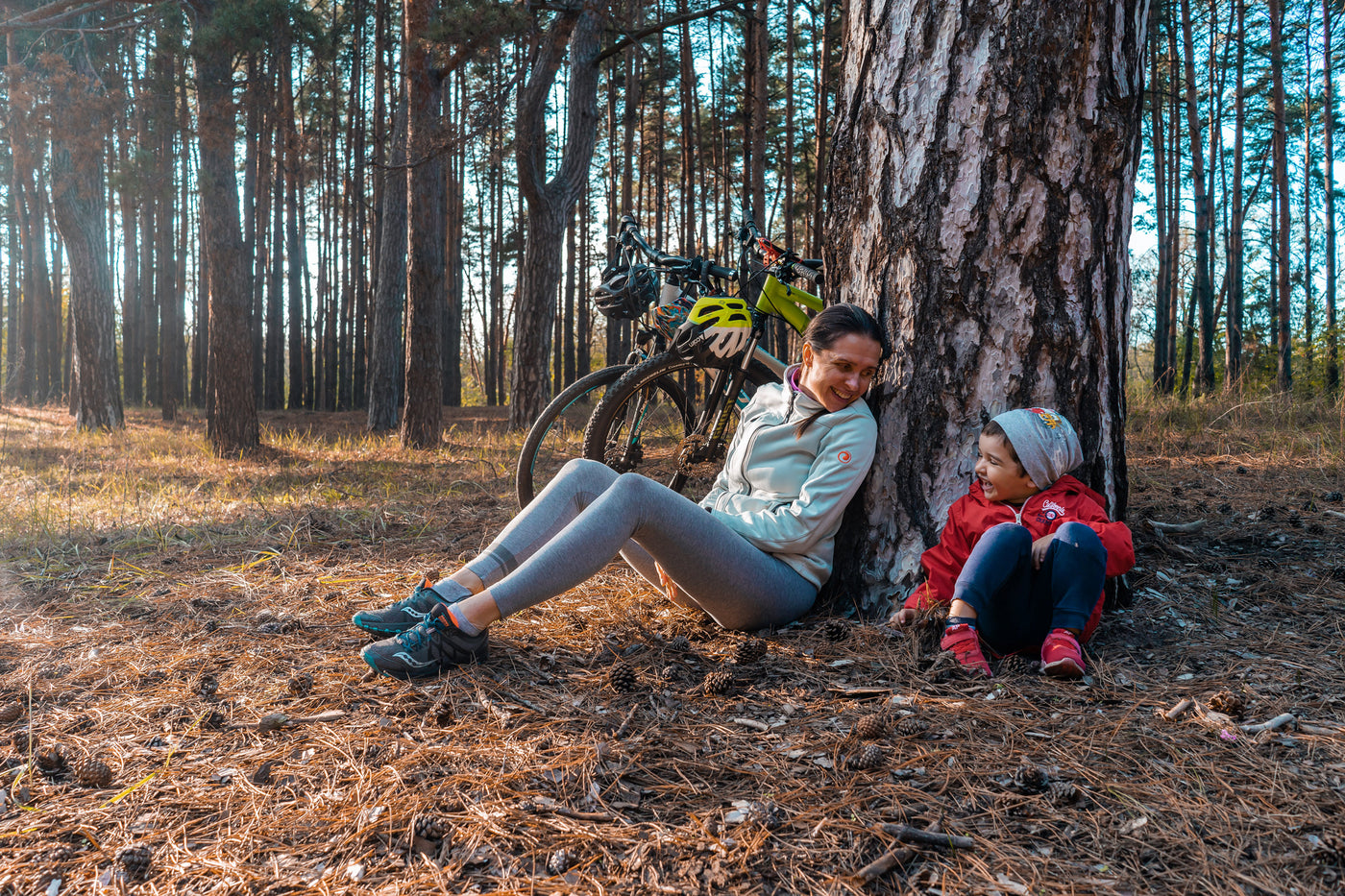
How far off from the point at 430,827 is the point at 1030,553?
5.09ft

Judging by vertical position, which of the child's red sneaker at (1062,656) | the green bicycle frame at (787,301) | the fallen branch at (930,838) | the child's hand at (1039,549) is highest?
the green bicycle frame at (787,301)

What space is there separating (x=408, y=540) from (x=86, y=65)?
9.87 m

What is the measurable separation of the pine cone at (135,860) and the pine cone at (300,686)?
65cm

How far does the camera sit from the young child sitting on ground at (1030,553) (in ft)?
6.30

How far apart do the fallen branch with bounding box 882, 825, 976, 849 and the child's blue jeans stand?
0.77 m

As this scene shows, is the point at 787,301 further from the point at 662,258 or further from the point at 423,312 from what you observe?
the point at 423,312

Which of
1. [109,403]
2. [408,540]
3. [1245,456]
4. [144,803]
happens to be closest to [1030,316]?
[144,803]

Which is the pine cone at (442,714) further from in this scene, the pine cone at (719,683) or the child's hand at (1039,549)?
the child's hand at (1039,549)

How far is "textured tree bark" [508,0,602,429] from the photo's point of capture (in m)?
8.11

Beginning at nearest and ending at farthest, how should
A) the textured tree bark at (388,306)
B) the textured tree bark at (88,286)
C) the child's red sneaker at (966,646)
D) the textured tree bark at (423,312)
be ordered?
1. the child's red sneaker at (966,646)
2. the textured tree bark at (423,312)
3. the textured tree bark at (388,306)
4. the textured tree bark at (88,286)

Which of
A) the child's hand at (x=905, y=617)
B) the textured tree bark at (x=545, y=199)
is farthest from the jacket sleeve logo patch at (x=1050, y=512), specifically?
the textured tree bark at (x=545, y=199)

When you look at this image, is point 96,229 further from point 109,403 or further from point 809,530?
point 809,530

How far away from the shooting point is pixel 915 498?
242cm

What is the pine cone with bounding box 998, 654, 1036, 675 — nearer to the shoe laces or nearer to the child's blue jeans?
the child's blue jeans
